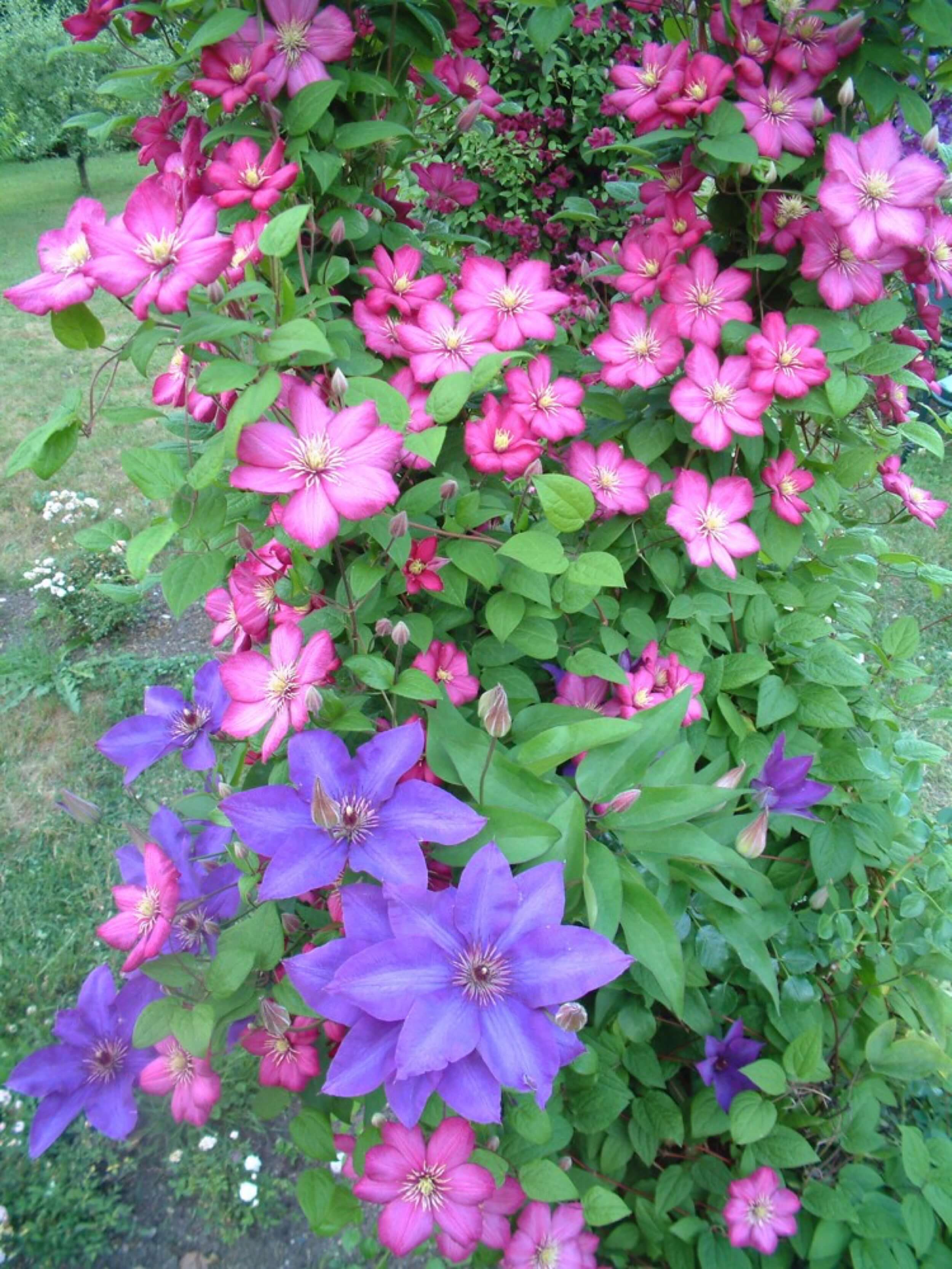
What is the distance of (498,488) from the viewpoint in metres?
0.94

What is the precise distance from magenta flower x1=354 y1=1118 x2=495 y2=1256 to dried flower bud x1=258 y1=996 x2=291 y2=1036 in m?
0.12

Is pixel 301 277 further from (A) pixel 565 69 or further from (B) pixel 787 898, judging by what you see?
(A) pixel 565 69

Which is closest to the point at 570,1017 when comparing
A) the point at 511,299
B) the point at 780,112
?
the point at 511,299

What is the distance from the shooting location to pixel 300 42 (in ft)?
2.61

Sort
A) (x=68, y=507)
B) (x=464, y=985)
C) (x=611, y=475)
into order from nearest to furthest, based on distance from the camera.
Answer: (x=464, y=985), (x=611, y=475), (x=68, y=507)

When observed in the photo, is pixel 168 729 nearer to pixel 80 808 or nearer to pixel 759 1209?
pixel 80 808

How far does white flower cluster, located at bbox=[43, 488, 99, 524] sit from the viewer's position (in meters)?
3.29

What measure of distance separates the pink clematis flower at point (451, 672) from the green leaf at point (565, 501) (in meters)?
0.17

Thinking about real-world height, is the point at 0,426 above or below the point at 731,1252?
below

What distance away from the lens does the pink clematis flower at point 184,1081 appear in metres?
0.82

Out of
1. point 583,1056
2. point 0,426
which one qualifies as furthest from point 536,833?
point 0,426

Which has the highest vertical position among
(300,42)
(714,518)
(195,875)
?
(300,42)

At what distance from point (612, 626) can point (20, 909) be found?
1.60 meters

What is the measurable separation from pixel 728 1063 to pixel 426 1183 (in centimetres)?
41
